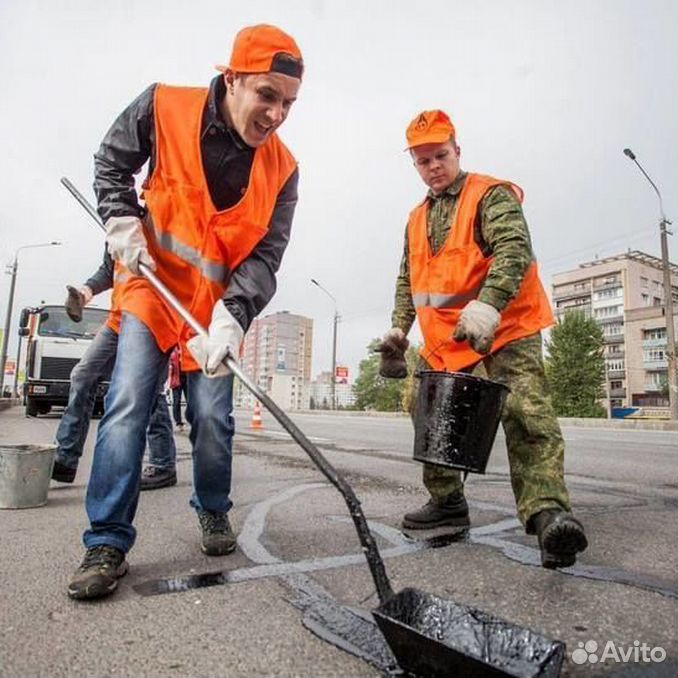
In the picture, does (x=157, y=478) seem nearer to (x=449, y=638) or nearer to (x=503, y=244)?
(x=503, y=244)

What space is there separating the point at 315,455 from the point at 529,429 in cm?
100

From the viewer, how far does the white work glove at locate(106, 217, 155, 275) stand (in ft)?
6.91

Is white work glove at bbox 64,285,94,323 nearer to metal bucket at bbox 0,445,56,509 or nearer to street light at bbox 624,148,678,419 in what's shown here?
metal bucket at bbox 0,445,56,509

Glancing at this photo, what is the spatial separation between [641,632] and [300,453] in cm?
465

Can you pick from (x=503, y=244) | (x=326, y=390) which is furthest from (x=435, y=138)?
(x=326, y=390)

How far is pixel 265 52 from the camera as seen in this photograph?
6.73 feet

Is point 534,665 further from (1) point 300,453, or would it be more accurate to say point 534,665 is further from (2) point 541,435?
(1) point 300,453

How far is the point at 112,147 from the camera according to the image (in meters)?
2.23

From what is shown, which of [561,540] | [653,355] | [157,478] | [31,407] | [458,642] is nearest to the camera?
[458,642]

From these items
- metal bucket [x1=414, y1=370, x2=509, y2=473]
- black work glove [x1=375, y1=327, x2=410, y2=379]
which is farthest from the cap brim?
metal bucket [x1=414, y1=370, x2=509, y2=473]

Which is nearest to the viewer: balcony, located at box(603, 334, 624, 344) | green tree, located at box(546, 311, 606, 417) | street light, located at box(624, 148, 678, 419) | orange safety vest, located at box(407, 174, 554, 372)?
orange safety vest, located at box(407, 174, 554, 372)

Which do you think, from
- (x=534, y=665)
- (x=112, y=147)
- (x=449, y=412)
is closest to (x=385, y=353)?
(x=449, y=412)

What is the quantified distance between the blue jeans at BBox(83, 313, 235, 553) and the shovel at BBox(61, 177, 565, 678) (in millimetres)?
621

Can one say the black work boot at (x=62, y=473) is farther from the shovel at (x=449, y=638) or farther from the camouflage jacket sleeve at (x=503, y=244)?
the camouflage jacket sleeve at (x=503, y=244)
